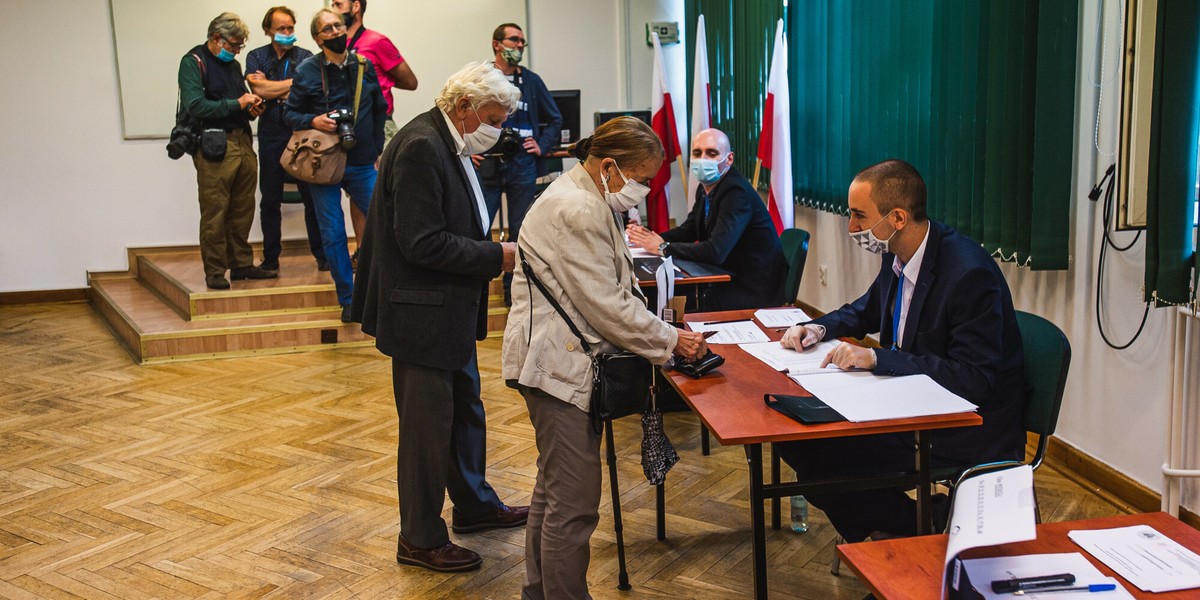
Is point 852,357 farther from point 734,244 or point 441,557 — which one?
point 734,244

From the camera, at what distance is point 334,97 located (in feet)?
18.3

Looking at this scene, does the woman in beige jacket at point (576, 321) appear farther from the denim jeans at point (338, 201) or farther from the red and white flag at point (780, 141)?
the red and white flag at point (780, 141)

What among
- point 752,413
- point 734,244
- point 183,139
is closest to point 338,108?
point 183,139

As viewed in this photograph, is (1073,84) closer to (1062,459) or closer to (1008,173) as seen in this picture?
(1008,173)

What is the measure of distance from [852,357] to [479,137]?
1203 millimetres

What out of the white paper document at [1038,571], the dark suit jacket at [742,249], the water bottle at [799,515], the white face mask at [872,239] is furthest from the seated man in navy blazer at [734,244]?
the white paper document at [1038,571]

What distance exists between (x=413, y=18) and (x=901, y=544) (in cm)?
757

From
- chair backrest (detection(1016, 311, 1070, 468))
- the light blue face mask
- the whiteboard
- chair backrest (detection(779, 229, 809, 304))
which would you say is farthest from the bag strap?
the whiteboard

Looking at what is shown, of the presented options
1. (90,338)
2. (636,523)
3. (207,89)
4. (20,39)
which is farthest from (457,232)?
(20,39)

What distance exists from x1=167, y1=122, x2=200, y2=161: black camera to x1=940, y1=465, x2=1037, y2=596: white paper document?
5.68 metres

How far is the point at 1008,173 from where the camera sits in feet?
12.3

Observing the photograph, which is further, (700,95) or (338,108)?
(700,95)

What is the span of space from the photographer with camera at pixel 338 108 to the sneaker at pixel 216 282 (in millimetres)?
1088

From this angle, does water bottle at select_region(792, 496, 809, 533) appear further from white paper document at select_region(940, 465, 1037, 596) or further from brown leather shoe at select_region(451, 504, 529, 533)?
white paper document at select_region(940, 465, 1037, 596)
